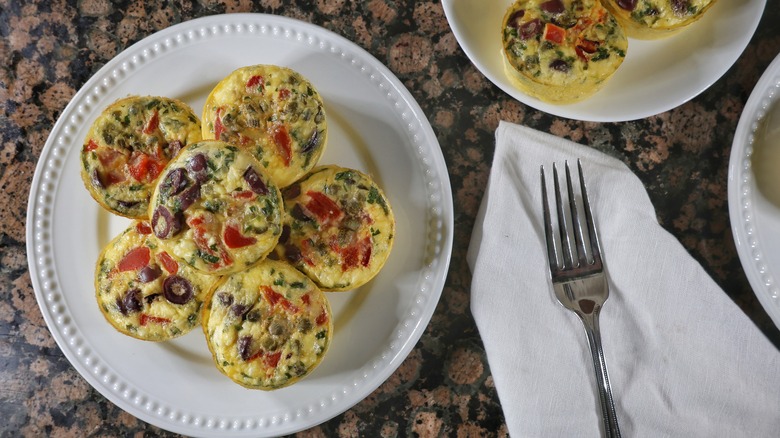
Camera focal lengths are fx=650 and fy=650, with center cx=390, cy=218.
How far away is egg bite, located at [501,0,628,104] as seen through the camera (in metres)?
2.41

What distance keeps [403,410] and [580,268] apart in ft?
3.07

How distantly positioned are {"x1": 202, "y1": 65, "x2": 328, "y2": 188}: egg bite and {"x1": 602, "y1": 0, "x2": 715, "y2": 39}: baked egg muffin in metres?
1.19

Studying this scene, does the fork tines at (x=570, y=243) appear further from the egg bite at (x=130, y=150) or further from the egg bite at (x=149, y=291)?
the egg bite at (x=130, y=150)

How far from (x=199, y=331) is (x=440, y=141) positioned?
4.08 ft

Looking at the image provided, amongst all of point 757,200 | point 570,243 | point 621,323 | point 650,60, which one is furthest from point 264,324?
point 757,200

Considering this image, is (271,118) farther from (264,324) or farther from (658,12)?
(658,12)

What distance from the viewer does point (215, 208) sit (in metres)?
2.14

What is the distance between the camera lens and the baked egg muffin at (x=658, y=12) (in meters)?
2.42

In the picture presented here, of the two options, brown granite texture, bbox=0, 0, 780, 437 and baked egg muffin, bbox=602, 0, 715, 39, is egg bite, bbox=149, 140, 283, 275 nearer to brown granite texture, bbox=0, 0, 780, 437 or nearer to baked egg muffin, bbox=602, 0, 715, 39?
brown granite texture, bbox=0, 0, 780, 437

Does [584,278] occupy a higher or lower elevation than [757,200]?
lower

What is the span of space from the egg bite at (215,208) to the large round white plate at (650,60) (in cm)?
100

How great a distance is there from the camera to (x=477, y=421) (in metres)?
2.73

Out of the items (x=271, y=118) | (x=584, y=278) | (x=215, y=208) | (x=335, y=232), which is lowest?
(x=584, y=278)

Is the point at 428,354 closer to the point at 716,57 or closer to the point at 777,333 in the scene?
the point at 777,333
